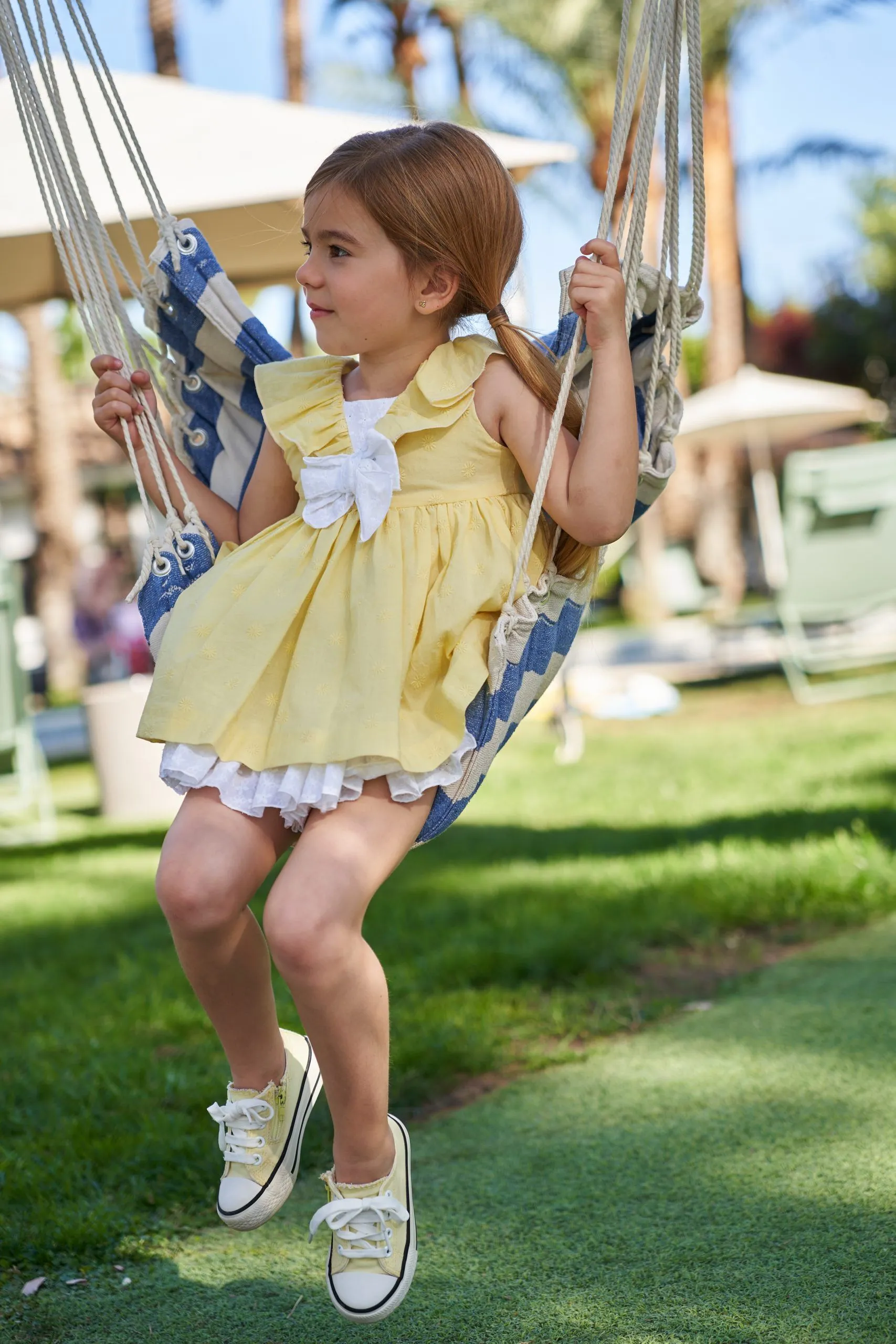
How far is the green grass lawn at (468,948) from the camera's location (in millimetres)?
2502

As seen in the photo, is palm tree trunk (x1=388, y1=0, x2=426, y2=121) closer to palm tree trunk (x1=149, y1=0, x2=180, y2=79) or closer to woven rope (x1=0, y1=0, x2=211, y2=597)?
palm tree trunk (x1=149, y1=0, x2=180, y2=79)

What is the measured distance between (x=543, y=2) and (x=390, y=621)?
13.5 m

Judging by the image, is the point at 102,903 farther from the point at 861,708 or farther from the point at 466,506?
the point at 861,708

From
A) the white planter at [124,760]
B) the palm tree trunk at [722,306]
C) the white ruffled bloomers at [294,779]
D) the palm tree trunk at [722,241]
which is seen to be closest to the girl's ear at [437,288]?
the white ruffled bloomers at [294,779]

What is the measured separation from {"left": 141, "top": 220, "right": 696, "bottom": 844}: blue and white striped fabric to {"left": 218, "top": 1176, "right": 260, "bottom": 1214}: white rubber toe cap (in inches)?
20.0

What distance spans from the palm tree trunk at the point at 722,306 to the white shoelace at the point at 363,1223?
12305 mm

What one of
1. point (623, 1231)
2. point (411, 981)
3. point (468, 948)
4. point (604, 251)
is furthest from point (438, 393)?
point (468, 948)

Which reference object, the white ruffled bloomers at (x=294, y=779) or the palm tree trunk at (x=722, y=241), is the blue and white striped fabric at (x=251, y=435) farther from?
the palm tree trunk at (x=722, y=241)

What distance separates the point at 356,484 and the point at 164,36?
11141 mm

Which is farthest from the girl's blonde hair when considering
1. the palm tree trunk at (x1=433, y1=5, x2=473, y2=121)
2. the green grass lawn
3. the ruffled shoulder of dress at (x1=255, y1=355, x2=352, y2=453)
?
the palm tree trunk at (x1=433, y1=5, x2=473, y2=121)

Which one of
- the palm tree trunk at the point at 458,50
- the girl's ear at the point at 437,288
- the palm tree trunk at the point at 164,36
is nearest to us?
the girl's ear at the point at 437,288

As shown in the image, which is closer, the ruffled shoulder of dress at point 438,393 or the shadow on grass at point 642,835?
the ruffled shoulder of dress at point 438,393

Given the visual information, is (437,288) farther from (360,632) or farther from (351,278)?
(360,632)

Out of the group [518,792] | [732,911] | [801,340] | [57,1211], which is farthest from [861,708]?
[801,340]
